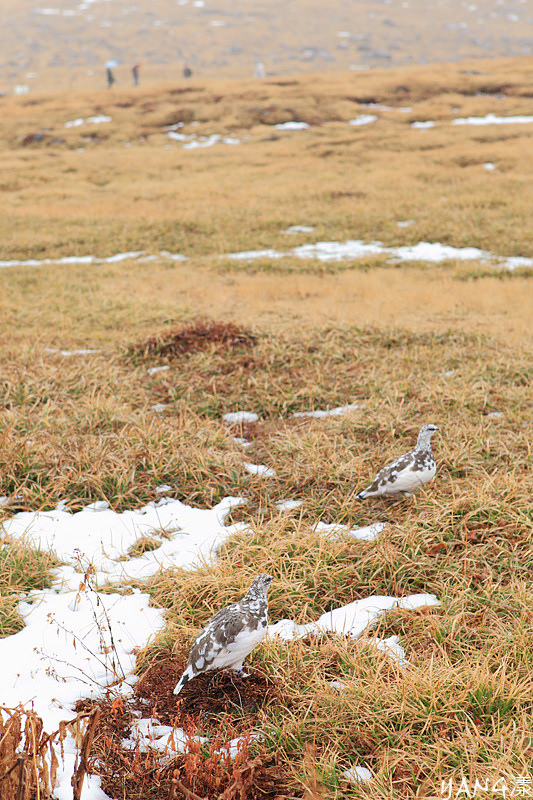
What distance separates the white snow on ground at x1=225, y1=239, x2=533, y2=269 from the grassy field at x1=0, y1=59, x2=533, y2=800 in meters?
0.47

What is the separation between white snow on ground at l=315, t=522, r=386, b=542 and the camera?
5183 millimetres

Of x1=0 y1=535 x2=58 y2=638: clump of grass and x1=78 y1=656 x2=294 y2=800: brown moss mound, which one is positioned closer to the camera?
x1=78 y1=656 x2=294 y2=800: brown moss mound

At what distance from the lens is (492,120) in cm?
3325

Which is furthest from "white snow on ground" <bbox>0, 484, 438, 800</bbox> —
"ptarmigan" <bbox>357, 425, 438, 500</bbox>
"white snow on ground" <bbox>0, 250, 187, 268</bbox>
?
"white snow on ground" <bbox>0, 250, 187, 268</bbox>

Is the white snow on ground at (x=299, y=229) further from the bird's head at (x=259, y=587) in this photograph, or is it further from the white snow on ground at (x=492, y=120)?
the white snow on ground at (x=492, y=120)

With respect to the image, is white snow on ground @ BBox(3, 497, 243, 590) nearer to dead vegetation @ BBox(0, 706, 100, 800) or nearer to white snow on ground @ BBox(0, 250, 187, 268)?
dead vegetation @ BBox(0, 706, 100, 800)

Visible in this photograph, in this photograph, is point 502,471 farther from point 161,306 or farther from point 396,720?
point 161,306

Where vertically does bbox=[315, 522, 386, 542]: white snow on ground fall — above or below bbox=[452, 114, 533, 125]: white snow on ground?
below

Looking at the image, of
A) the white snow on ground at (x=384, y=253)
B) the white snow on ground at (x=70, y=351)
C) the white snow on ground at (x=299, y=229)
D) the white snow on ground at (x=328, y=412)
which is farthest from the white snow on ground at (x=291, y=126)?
the white snow on ground at (x=328, y=412)

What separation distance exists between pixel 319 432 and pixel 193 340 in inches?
134

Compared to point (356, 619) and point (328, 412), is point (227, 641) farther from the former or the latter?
point (328, 412)

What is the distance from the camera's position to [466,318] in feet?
36.2

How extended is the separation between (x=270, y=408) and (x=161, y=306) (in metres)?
4.90

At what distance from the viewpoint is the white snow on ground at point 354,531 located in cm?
518
